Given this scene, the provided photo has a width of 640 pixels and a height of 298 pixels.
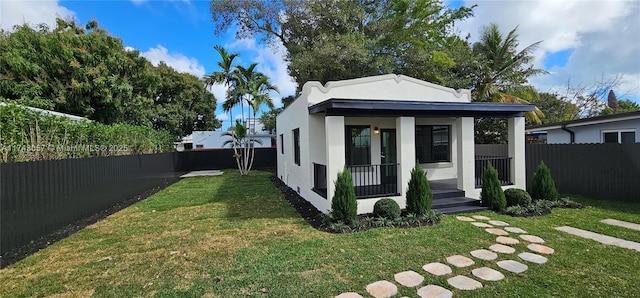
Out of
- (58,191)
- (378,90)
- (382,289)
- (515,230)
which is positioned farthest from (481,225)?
(58,191)

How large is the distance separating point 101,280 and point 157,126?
2086 centimetres

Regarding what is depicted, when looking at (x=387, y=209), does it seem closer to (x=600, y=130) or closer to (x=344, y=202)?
(x=344, y=202)

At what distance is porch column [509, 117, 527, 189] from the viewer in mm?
7312

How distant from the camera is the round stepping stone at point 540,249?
13.5ft

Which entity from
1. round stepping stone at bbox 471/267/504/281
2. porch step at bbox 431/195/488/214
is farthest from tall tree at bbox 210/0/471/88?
round stepping stone at bbox 471/267/504/281

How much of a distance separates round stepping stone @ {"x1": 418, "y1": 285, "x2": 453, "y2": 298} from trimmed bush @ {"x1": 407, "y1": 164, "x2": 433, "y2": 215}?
2.75m

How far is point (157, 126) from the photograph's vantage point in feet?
71.4

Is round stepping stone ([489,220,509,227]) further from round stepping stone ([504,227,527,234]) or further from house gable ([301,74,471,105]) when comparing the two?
house gable ([301,74,471,105])

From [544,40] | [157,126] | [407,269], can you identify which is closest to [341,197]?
[407,269]

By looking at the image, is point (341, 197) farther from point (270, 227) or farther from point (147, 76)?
point (147, 76)

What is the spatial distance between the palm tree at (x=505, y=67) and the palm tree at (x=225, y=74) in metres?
13.0

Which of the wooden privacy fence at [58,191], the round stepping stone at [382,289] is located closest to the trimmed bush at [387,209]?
the round stepping stone at [382,289]

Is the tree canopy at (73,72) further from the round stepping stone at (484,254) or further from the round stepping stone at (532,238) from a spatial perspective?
the round stepping stone at (532,238)

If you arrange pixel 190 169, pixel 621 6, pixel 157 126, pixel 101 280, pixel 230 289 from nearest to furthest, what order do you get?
pixel 230 289, pixel 101 280, pixel 621 6, pixel 190 169, pixel 157 126
